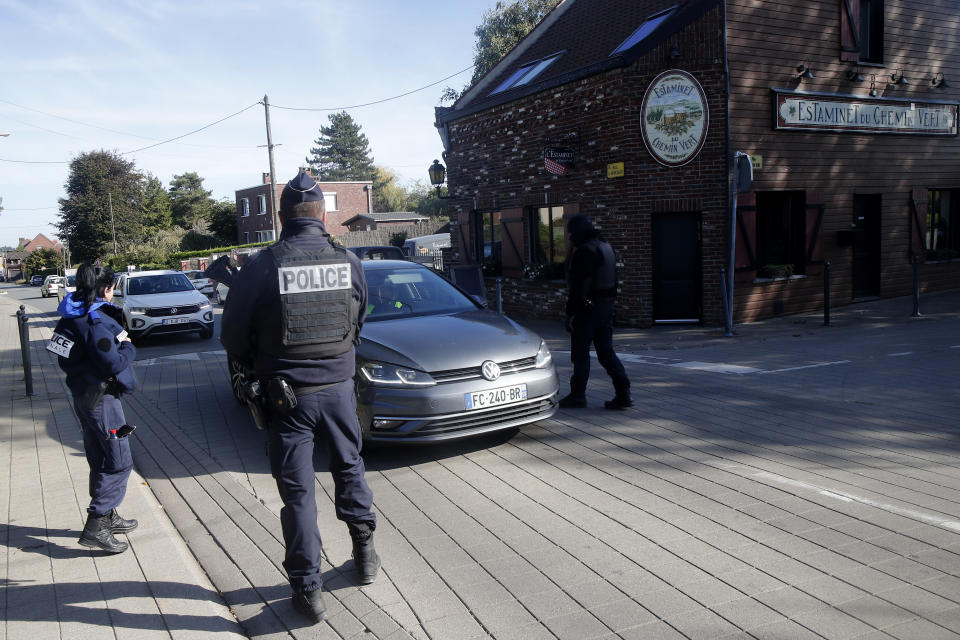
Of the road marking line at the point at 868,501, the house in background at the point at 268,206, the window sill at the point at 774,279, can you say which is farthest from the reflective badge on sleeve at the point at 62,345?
the house in background at the point at 268,206


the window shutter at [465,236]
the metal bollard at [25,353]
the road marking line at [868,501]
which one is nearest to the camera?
the road marking line at [868,501]

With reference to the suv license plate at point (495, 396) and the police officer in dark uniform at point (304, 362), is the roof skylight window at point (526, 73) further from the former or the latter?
the police officer in dark uniform at point (304, 362)

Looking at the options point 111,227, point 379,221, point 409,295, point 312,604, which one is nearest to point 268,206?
point 379,221

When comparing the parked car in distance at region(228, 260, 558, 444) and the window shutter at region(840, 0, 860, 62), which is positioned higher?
the window shutter at region(840, 0, 860, 62)

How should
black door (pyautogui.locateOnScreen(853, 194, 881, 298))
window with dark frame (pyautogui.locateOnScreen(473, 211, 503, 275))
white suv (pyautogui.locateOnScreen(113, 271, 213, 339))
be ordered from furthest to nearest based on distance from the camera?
window with dark frame (pyautogui.locateOnScreen(473, 211, 503, 275)) → black door (pyautogui.locateOnScreen(853, 194, 881, 298)) → white suv (pyautogui.locateOnScreen(113, 271, 213, 339))

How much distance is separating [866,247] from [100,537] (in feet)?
51.3

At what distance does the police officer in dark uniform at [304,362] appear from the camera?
3.23m

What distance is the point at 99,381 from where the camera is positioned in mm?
4102

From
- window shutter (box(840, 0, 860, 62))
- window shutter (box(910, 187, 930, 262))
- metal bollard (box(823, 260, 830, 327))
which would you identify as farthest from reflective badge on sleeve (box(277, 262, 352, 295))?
window shutter (box(910, 187, 930, 262))

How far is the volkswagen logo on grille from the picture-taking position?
5.41 m

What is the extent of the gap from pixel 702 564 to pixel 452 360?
2.36 metres

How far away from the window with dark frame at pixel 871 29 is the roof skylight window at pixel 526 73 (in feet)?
20.7

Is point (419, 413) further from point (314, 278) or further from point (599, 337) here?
point (599, 337)

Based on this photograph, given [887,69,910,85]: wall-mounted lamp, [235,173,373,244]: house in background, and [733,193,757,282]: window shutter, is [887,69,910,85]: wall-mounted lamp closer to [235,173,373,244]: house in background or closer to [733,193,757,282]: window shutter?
[733,193,757,282]: window shutter
